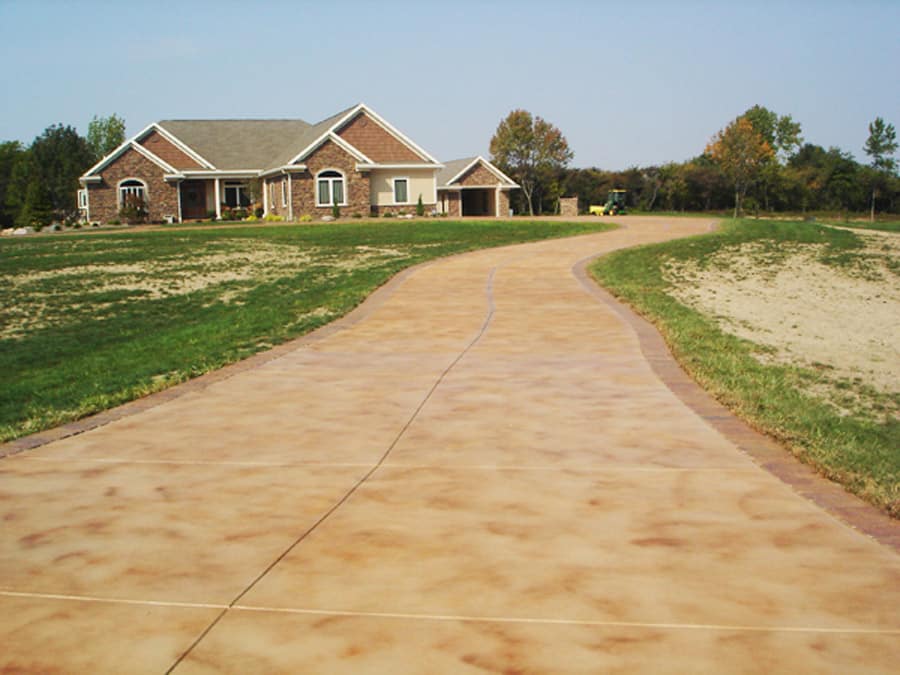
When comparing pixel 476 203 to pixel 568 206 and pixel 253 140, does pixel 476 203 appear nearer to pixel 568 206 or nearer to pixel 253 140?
pixel 568 206

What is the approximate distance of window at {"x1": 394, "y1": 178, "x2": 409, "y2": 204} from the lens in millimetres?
48844

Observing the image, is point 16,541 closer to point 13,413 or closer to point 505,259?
point 13,413

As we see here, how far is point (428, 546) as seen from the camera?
396 cm

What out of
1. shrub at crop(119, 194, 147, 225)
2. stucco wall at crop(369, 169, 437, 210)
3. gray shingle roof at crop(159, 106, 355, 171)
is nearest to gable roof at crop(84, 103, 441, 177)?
gray shingle roof at crop(159, 106, 355, 171)

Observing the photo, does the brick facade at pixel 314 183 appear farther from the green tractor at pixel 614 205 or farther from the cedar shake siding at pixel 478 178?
the green tractor at pixel 614 205

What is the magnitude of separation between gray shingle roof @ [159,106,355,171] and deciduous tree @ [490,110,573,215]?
2275 centimetres

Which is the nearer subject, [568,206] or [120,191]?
[120,191]

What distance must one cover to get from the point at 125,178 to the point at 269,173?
795 cm

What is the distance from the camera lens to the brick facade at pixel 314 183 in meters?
45.7

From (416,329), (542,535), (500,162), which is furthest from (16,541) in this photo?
(500,162)

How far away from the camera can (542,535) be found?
13.4 ft

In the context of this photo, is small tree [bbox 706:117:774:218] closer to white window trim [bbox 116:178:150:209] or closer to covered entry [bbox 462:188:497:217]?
covered entry [bbox 462:188:497:217]

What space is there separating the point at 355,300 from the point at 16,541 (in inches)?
381

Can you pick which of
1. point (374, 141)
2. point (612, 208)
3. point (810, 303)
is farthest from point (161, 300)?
point (612, 208)
